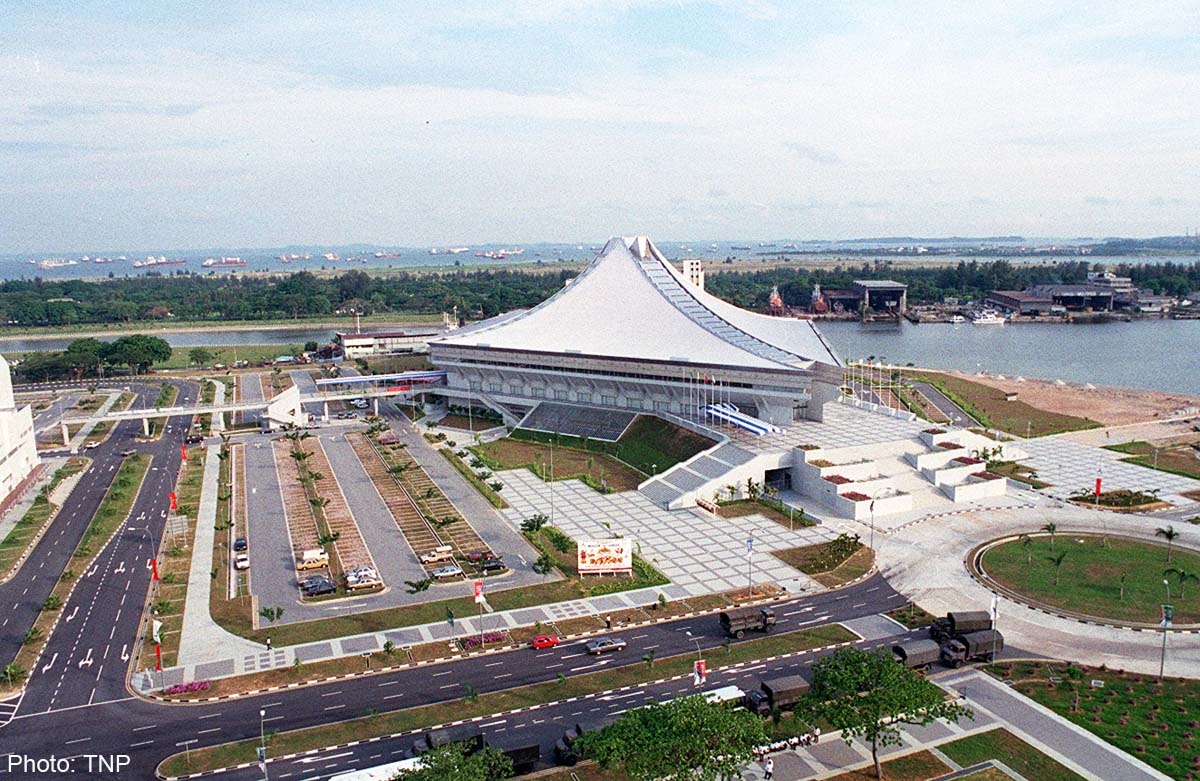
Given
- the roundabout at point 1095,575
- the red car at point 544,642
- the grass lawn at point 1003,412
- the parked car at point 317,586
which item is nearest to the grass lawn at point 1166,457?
the grass lawn at point 1003,412

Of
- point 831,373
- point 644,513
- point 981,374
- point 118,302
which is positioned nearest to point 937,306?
point 981,374

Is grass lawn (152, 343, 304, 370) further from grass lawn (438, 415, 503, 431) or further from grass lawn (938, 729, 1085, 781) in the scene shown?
grass lawn (938, 729, 1085, 781)

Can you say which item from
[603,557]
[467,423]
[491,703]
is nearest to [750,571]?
[603,557]

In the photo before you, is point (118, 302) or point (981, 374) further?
point (118, 302)

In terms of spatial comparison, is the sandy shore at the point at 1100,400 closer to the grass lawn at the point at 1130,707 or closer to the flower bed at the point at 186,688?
the grass lawn at the point at 1130,707

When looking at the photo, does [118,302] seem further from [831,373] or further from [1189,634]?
[1189,634]
